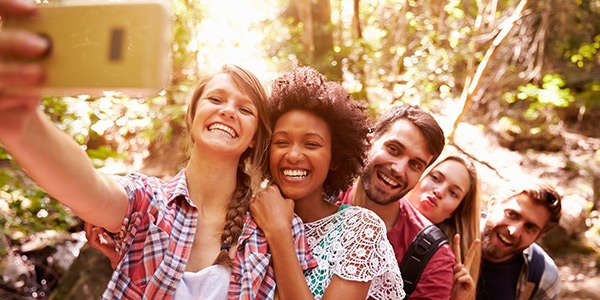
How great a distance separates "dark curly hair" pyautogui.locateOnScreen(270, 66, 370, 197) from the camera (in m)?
1.85

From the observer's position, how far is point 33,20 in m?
0.83

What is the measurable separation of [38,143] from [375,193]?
152 centimetres

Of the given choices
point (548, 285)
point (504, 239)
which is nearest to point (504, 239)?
point (504, 239)

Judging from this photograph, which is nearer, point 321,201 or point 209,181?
point 209,181

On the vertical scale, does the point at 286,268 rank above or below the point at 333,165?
below

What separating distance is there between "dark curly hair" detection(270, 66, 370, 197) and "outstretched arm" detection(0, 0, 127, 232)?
75 centimetres

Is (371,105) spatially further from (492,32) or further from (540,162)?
(540,162)

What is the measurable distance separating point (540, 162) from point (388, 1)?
10.8 ft

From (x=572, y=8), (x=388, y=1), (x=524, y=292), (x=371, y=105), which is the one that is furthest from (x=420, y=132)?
(x=572, y=8)

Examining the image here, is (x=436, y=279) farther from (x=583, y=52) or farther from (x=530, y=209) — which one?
(x=583, y=52)

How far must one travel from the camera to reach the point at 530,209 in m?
2.78

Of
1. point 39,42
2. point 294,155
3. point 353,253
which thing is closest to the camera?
point 39,42

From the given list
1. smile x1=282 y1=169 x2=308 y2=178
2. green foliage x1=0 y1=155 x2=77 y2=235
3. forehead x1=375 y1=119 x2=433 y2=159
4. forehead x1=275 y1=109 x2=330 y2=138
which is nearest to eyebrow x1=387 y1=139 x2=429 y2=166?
forehead x1=375 y1=119 x2=433 y2=159

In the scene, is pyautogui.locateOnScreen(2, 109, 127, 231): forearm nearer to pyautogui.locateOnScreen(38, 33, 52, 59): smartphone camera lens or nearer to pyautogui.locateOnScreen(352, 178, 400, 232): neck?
pyautogui.locateOnScreen(38, 33, 52, 59): smartphone camera lens
